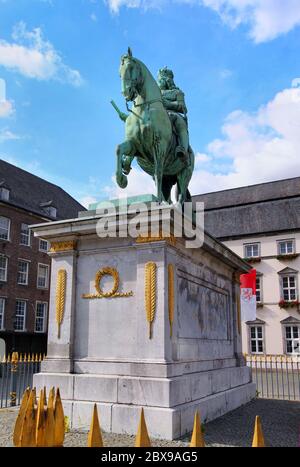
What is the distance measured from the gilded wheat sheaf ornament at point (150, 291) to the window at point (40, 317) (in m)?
34.5

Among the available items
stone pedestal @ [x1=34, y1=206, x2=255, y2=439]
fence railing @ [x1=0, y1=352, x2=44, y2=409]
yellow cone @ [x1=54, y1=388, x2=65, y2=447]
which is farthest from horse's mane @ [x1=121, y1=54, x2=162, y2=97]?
fence railing @ [x1=0, y1=352, x2=44, y2=409]

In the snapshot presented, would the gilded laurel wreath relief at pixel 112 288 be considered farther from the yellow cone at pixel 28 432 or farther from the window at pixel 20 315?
the window at pixel 20 315

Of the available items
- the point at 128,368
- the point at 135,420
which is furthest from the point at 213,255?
the point at 135,420

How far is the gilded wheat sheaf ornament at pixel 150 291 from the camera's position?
→ 7.36 meters

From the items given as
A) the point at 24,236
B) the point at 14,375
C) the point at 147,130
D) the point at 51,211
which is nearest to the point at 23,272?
the point at 24,236

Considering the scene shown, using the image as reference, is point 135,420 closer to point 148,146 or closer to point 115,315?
point 115,315

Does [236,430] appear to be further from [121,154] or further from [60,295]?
[121,154]

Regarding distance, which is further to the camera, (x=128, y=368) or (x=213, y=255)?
(x=213, y=255)

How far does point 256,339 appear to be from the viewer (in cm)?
3638

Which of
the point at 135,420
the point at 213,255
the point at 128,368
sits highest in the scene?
the point at 213,255

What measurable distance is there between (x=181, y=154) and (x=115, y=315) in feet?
12.2

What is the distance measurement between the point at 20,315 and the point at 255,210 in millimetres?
22138

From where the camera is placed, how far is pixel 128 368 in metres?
7.36

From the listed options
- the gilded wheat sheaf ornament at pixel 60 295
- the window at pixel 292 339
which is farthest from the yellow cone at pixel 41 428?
the window at pixel 292 339
